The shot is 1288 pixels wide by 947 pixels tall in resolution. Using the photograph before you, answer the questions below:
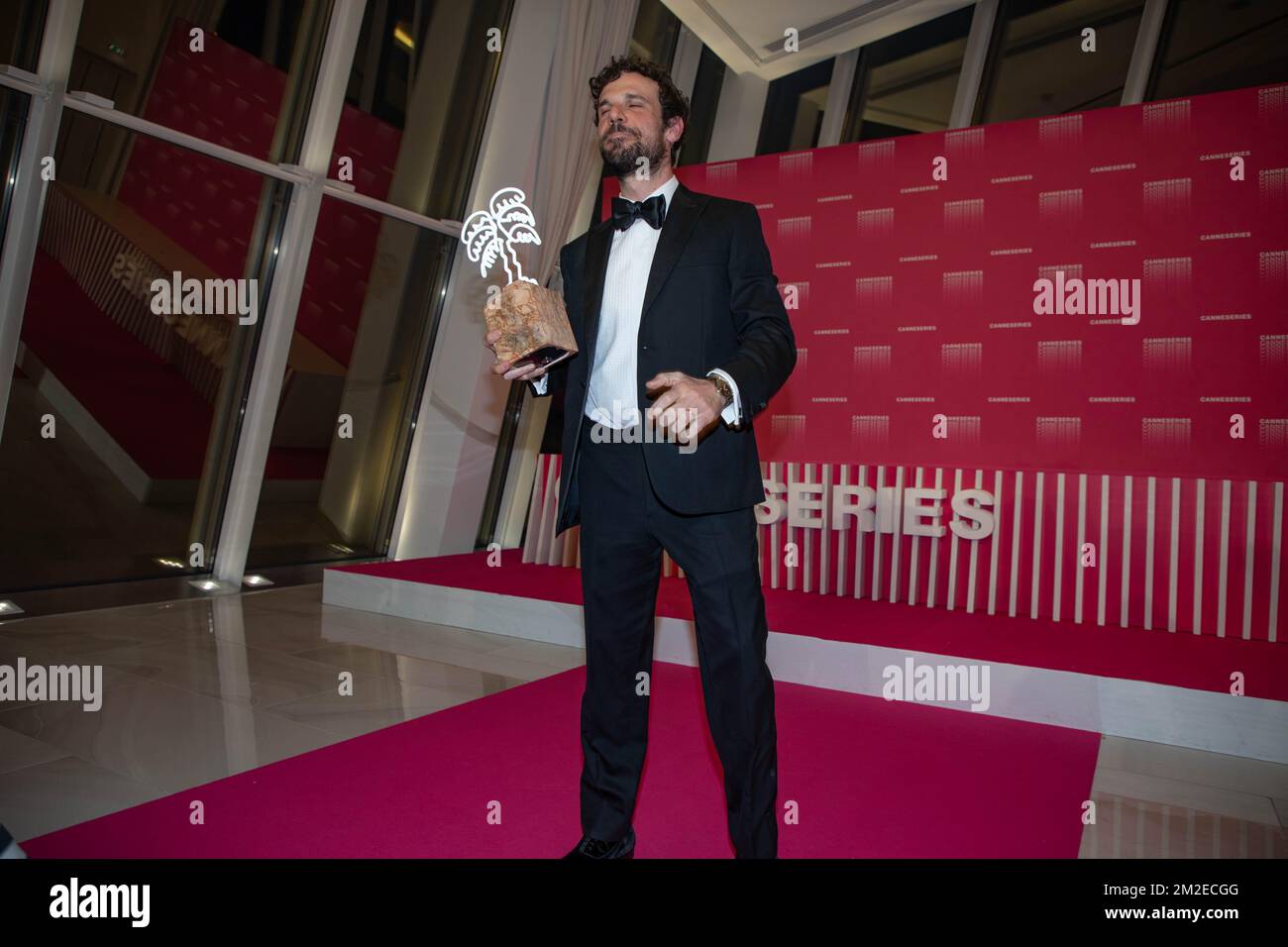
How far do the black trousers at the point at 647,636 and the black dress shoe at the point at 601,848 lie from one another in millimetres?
18

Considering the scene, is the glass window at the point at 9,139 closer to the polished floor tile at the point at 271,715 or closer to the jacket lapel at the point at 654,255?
the polished floor tile at the point at 271,715

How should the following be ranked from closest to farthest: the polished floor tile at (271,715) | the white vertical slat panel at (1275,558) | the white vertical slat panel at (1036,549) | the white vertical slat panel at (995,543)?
1. the polished floor tile at (271,715)
2. the white vertical slat panel at (1275,558)
3. the white vertical slat panel at (1036,549)
4. the white vertical slat panel at (995,543)

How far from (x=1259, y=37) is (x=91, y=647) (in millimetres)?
7992

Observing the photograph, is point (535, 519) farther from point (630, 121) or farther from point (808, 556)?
point (630, 121)

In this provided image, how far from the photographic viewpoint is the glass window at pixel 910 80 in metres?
7.28

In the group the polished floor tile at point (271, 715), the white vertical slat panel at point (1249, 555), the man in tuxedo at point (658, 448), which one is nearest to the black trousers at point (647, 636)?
the man in tuxedo at point (658, 448)

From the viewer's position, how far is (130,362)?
5.02m

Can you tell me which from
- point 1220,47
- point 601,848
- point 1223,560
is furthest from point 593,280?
point 1220,47

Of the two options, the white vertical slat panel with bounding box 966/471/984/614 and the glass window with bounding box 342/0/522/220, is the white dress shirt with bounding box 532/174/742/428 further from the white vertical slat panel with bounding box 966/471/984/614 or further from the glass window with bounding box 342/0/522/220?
the glass window with bounding box 342/0/522/220

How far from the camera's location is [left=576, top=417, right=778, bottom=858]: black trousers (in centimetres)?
170

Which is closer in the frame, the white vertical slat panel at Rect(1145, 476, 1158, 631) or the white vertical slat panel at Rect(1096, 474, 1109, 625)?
the white vertical slat panel at Rect(1145, 476, 1158, 631)

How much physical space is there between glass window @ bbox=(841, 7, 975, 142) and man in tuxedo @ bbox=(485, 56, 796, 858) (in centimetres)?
634

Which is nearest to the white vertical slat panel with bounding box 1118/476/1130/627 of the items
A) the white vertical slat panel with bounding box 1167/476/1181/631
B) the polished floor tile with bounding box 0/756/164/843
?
the white vertical slat panel with bounding box 1167/476/1181/631

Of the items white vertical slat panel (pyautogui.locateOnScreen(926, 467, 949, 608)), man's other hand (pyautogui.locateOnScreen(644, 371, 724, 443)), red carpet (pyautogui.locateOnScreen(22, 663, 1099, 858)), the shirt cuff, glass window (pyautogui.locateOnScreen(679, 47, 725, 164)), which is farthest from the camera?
glass window (pyautogui.locateOnScreen(679, 47, 725, 164))
